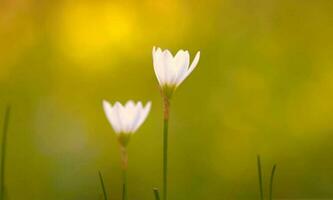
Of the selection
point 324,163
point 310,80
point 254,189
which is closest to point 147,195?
point 254,189

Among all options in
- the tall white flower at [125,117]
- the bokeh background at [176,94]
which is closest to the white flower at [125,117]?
the tall white flower at [125,117]

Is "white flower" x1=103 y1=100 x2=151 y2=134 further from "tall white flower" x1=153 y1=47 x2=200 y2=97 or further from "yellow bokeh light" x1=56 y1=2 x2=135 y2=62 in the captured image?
"yellow bokeh light" x1=56 y1=2 x2=135 y2=62

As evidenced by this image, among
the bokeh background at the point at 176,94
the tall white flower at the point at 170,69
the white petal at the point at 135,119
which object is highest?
the bokeh background at the point at 176,94

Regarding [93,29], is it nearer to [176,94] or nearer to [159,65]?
[176,94]

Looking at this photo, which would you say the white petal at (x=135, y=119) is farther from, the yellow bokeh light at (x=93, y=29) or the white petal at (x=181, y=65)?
the yellow bokeh light at (x=93, y=29)

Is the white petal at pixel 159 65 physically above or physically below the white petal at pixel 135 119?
above

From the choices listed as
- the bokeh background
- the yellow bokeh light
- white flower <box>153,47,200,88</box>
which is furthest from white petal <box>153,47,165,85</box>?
the yellow bokeh light

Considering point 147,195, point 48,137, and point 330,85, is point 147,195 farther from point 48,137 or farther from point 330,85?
point 330,85

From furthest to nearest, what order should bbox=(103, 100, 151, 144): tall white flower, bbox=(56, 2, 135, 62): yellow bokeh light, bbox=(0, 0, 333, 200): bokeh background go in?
bbox=(56, 2, 135, 62): yellow bokeh light < bbox=(0, 0, 333, 200): bokeh background < bbox=(103, 100, 151, 144): tall white flower
